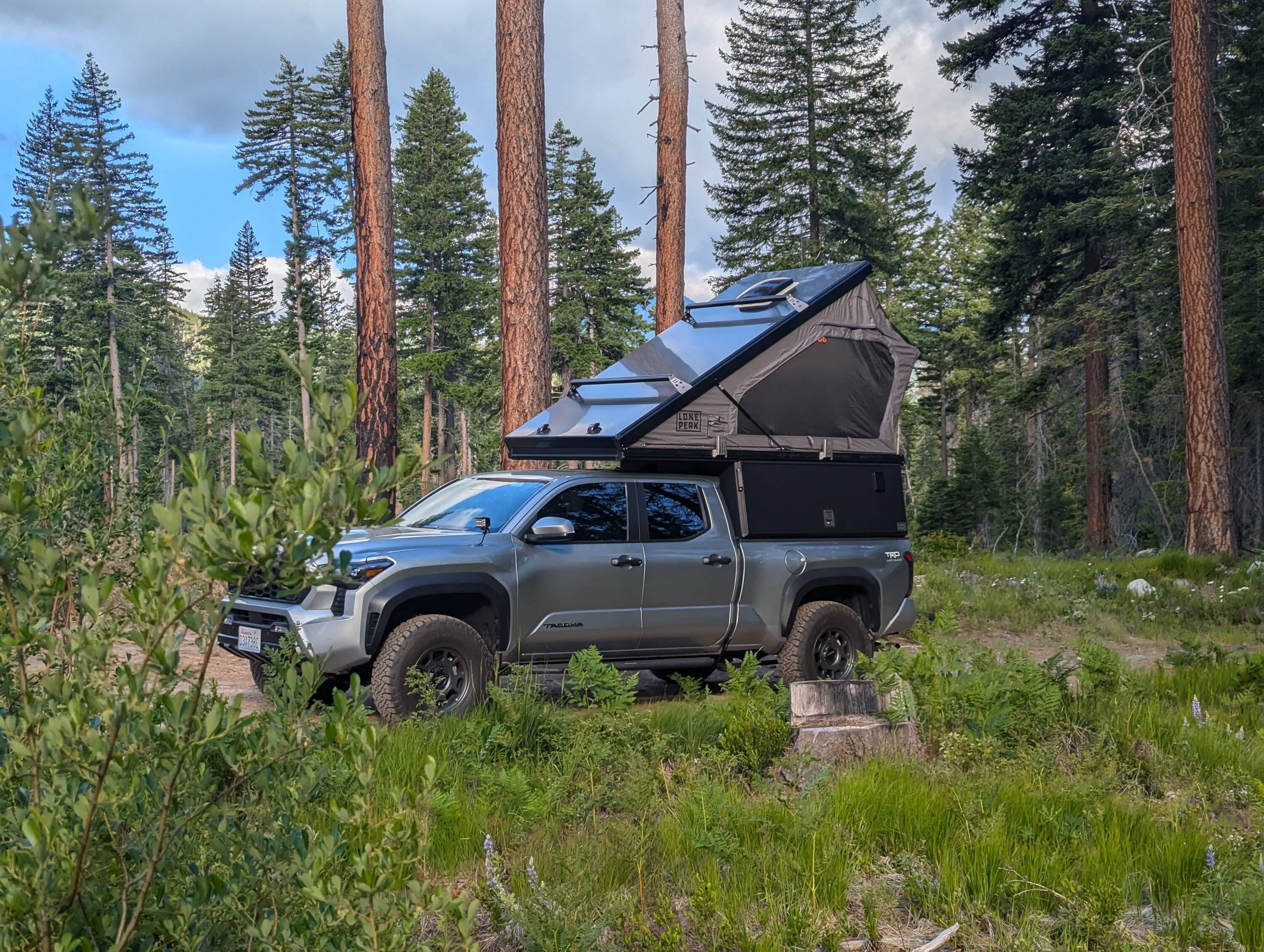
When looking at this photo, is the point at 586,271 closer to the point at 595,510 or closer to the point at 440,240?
the point at 440,240

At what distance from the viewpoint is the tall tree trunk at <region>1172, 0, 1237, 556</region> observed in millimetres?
16078

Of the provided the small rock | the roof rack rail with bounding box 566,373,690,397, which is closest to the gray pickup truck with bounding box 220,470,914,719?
the roof rack rail with bounding box 566,373,690,397

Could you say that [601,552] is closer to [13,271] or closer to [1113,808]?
[1113,808]

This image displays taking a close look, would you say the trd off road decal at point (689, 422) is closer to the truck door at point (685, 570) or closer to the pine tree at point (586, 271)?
the truck door at point (685, 570)

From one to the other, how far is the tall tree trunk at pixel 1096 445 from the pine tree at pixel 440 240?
25.4m

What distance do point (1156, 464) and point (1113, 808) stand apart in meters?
22.7

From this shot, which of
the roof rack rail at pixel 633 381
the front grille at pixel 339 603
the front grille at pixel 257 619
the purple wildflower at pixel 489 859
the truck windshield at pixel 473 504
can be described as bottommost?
the purple wildflower at pixel 489 859

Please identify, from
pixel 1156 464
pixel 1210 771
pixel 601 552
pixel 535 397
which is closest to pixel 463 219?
pixel 1156 464

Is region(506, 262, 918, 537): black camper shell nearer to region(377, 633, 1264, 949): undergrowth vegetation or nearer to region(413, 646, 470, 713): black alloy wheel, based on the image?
region(413, 646, 470, 713): black alloy wheel

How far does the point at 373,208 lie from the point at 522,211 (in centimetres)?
280

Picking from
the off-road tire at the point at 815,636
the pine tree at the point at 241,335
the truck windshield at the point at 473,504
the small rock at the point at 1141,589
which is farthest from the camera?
the pine tree at the point at 241,335

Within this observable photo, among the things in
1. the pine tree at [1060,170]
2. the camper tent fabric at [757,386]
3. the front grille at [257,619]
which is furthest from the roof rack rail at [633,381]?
the pine tree at [1060,170]

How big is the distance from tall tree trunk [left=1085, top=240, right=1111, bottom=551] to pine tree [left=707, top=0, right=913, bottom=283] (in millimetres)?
11146

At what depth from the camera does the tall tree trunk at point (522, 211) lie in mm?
11820
